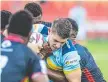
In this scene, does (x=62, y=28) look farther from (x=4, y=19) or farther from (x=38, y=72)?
(x=38, y=72)

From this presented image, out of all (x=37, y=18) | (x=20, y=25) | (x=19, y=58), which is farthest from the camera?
(x=37, y=18)

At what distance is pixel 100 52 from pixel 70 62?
49.8ft

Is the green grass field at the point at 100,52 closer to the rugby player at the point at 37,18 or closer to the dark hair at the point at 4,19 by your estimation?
the rugby player at the point at 37,18

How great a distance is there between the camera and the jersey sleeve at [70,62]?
6870 mm

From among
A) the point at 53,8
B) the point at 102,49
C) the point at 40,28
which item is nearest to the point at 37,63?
the point at 40,28

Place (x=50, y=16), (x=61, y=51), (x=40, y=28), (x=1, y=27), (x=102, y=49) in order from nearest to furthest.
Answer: (x=1, y=27)
(x=61, y=51)
(x=40, y=28)
(x=102, y=49)
(x=50, y=16)

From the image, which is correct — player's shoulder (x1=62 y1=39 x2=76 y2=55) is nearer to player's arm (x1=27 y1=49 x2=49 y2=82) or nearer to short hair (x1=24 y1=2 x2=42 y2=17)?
short hair (x1=24 y1=2 x2=42 y2=17)

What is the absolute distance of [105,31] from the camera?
2705cm

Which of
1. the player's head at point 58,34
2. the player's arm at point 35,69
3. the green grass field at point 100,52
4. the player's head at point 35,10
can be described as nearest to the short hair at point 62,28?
the player's head at point 58,34

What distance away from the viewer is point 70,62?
6859mm

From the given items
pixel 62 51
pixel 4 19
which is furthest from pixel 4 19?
pixel 62 51

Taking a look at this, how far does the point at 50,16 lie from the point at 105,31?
2572 mm

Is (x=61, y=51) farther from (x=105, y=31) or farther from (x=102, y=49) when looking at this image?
(x=105, y=31)

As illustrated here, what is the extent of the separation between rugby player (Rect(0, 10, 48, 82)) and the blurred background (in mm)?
15720
